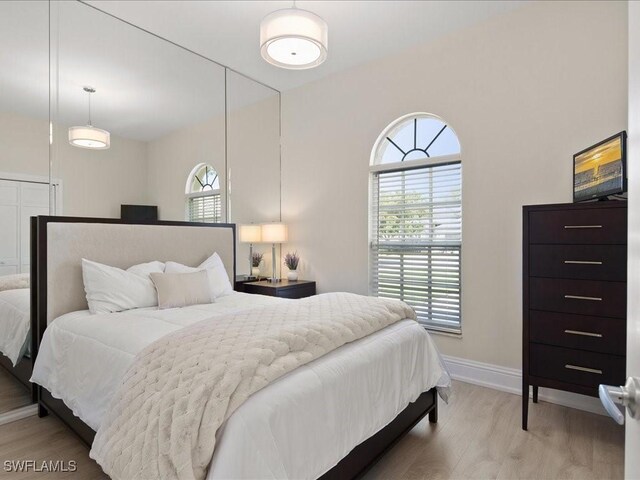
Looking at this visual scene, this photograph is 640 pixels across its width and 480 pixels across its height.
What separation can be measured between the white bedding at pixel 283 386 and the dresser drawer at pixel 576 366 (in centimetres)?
62

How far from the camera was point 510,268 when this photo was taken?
2.94m

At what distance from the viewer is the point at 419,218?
347cm

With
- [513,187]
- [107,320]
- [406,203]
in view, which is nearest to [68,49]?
[107,320]

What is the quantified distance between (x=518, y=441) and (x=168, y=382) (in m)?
2.04

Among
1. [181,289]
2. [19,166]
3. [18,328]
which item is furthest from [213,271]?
[19,166]

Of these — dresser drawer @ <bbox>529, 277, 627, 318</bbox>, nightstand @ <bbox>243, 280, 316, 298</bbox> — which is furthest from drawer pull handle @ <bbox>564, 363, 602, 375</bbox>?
nightstand @ <bbox>243, 280, 316, 298</bbox>

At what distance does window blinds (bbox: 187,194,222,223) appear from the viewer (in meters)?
3.49

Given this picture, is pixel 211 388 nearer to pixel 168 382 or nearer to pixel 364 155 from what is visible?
pixel 168 382

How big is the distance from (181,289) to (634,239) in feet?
8.34

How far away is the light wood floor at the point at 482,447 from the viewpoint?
1.92 meters

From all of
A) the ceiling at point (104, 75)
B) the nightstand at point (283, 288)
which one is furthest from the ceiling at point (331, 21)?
the nightstand at point (283, 288)

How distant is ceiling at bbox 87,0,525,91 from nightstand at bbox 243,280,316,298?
2252 mm

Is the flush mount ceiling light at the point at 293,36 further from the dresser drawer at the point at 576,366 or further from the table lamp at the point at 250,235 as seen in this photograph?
the dresser drawer at the point at 576,366

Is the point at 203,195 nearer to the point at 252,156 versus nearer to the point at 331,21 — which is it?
the point at 252,156
